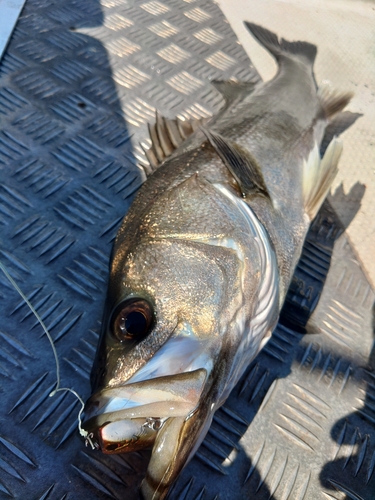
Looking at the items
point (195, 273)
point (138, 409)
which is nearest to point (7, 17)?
point (195, 273)

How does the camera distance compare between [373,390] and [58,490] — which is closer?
[58,490]

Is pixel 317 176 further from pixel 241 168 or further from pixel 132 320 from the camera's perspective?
pixel 132 320

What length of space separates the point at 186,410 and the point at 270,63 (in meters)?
3.48

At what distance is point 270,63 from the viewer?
3.66m

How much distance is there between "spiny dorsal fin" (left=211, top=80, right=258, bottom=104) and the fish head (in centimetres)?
127

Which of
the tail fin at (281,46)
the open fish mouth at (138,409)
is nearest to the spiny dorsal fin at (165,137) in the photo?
the open fish mouth at (138,409)

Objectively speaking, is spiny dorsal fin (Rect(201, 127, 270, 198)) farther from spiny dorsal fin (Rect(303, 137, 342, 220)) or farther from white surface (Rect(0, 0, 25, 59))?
white surface (Rect(0, 0, 25, 59))

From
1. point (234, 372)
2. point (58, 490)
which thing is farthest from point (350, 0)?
point (58, 490)

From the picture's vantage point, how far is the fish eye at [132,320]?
1.36 m

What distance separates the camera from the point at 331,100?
2.99 meters

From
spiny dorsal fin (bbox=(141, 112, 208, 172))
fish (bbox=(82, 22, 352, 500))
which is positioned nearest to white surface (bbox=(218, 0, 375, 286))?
fish (bbox=(82, 22, 352, 500))

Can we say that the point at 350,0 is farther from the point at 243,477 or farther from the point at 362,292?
the point at 243,477

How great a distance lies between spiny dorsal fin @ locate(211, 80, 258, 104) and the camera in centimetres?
274

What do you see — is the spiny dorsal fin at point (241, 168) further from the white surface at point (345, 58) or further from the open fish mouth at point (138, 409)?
the white surface at point (345, 58)
